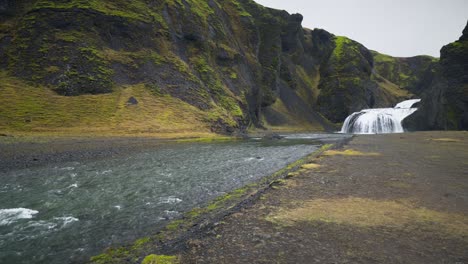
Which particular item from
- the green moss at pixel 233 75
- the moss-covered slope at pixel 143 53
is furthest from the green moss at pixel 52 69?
the green moss at pixel 233 75

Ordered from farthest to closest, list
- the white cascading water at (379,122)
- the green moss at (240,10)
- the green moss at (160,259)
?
the green moss at (240,10) < the white cascading water at (379,122) < the green moss at (160,259)

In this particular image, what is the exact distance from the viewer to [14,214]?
43.1 ft

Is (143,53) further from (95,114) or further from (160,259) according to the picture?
(160,259)

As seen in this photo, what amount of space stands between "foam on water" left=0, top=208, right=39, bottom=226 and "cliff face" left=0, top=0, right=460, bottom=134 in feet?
135

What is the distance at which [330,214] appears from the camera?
1043 centimetres

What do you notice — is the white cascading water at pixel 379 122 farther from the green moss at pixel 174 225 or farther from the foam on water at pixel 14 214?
the foam on water at pixel 14 214

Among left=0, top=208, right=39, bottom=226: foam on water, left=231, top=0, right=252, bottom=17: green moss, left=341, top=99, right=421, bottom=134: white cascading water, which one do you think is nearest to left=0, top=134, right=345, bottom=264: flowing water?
left=0, top=208, right=39, bottom=226: foam on water

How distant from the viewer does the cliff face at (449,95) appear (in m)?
79.8

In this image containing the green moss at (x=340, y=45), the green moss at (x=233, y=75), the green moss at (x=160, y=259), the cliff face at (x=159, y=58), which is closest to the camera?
the green moss at (x=160, y=259)

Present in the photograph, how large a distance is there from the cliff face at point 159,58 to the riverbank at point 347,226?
Result: 4950cm

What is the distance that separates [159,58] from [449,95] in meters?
87.1

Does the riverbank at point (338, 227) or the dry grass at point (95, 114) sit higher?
the dry grass at point (95, 114)

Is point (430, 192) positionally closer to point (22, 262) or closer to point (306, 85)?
point (22, 262)

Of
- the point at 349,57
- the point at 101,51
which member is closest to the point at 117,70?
the point at 101,51
